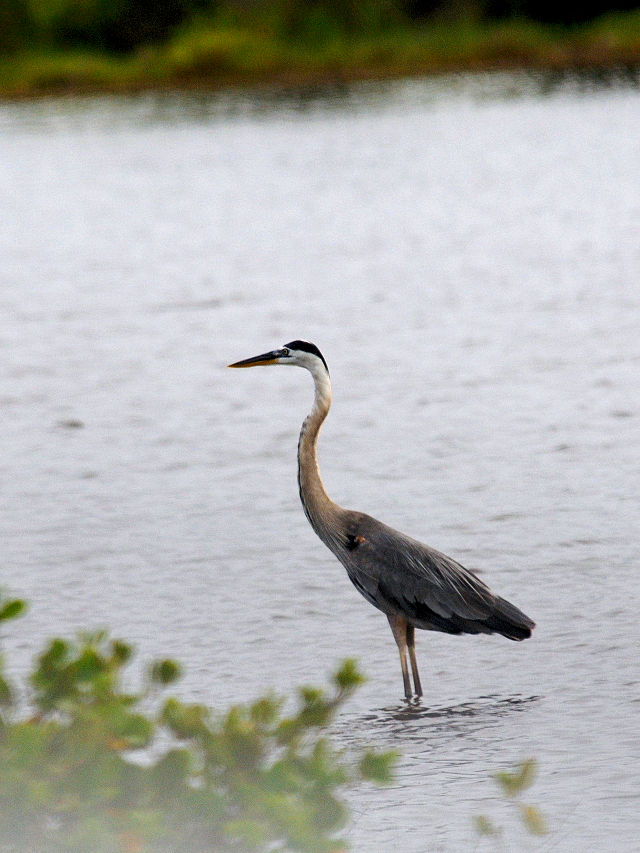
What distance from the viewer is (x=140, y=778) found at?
3.55 metres

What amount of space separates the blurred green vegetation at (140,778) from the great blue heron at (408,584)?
2.83 meters

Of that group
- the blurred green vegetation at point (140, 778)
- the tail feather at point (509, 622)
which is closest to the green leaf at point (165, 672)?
the blurred green vegetation at point (140, 778)

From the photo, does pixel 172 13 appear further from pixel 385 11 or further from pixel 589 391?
pixel 589 391

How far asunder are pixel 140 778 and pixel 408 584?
306 cm

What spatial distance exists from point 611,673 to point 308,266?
13.0 meters

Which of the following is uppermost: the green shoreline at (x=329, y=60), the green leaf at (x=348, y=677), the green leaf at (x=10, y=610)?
the green leaf at (x=10, y=610)

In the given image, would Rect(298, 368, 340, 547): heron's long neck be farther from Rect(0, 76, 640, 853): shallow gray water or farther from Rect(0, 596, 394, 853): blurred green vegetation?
Rect(0, 596, 394, 853): blurred green vegetation

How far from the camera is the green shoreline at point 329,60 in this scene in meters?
41.9

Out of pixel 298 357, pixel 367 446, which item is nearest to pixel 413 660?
pixel 298 357

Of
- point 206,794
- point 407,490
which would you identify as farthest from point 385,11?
point 206,794

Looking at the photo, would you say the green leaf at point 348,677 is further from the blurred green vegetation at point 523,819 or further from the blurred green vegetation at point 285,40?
the blurred green vegetation at point 285,40

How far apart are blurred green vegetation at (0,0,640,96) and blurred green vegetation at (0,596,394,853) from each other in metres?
39.6

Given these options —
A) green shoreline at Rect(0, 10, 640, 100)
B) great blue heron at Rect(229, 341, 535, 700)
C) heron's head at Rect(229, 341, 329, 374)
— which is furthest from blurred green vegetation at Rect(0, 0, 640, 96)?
great blue heron at Rect(229, 341, 535, 700)

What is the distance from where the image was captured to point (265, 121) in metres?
36.1
